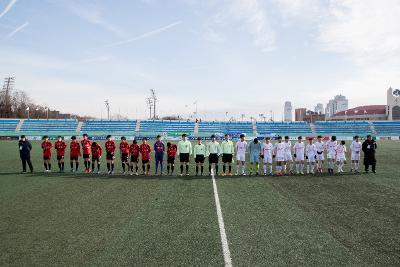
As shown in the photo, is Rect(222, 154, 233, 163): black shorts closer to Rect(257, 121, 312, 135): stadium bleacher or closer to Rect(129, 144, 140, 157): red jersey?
Rect(129, 144, 140, 157): red jersey

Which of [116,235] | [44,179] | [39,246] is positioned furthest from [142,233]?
[44,179]

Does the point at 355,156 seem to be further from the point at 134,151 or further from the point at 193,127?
the point at 193,127

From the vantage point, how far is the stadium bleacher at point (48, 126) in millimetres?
62562

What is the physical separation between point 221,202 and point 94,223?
3.79m

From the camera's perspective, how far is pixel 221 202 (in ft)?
32.5

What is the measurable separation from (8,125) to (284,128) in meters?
54.5

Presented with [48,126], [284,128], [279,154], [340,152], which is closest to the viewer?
[279,154]

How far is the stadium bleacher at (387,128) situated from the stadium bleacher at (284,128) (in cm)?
1367

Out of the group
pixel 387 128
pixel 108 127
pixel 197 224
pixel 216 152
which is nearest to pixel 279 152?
pixel 216 152

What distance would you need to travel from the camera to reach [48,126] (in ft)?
211

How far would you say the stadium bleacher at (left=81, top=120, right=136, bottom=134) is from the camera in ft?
213

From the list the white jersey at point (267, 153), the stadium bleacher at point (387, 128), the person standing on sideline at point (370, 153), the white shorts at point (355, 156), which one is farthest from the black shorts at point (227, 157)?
the stadium bleacher at point (387, 128)

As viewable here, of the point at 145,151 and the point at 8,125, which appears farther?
the point at 8,125

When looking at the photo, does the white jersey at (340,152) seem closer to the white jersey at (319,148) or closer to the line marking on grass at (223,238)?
the white jersey at (319,148)
